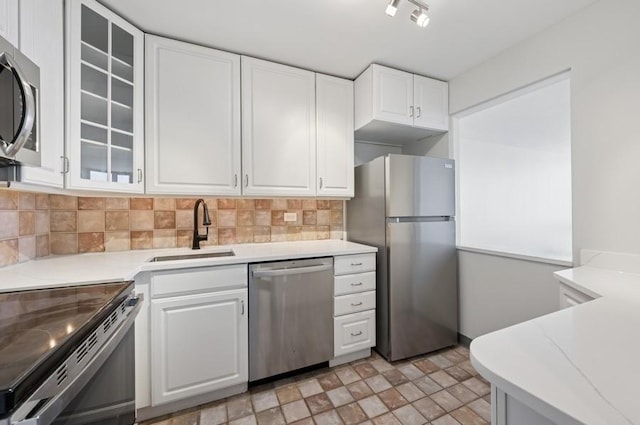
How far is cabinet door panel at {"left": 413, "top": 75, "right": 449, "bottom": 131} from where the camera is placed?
2307 millimetres

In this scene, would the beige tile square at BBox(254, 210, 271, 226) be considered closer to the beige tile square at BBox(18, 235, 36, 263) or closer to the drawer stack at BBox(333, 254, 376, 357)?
the drawer stack at BBox(333, 254, 376, 357)

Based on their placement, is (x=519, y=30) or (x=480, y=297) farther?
(x=480, y=297)

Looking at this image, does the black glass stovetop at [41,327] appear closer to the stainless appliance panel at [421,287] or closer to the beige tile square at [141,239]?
the beige tile square at [141,239]

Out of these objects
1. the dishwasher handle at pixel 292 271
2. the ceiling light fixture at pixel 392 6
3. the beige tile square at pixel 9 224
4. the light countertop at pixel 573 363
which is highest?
the ceiling light fixture at pixel 392 6

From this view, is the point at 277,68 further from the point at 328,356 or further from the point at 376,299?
the point at 328,356

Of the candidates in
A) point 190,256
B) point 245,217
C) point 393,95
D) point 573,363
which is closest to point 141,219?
point 190,256

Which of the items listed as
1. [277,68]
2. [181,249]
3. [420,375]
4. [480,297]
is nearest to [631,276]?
[480,297]

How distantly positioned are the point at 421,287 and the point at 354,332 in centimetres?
65

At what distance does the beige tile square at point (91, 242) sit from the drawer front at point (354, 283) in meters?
1.68

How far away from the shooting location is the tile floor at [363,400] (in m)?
1.50

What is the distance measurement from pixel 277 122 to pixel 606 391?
82.2 inches

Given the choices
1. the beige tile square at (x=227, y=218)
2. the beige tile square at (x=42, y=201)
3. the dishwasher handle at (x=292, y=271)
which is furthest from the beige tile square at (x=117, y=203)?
the dishwasher handle at (x=292, y=271)

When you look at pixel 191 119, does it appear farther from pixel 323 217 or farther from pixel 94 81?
pixel 323 217

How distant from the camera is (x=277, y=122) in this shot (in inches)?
81.7
